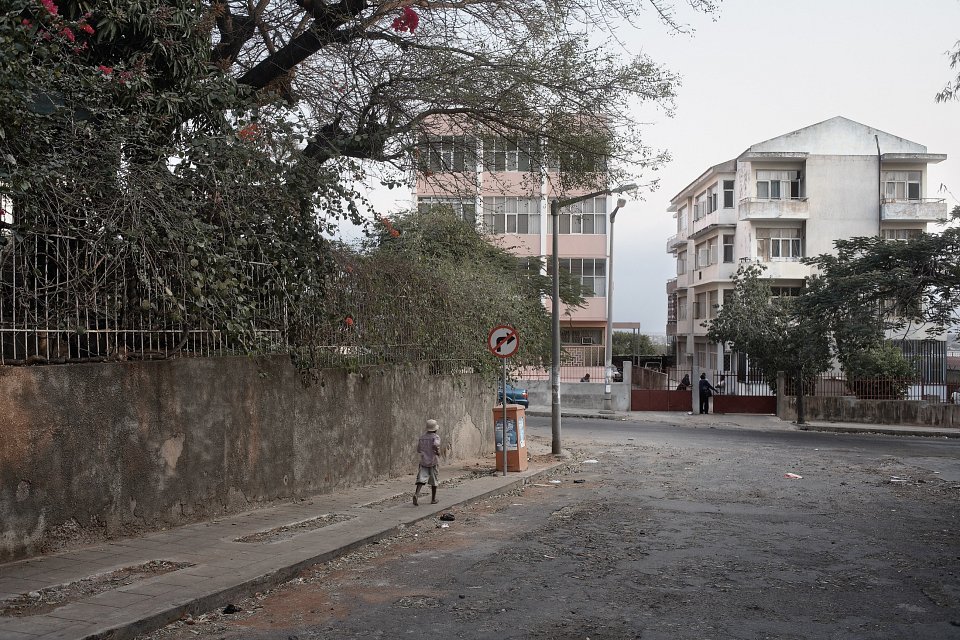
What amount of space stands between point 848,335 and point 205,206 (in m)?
22.0

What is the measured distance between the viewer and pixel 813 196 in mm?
45531

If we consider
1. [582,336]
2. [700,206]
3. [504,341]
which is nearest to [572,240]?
[582,336]

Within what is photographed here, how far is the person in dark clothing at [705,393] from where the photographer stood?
114ft

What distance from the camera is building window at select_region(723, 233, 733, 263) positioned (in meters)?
49.3

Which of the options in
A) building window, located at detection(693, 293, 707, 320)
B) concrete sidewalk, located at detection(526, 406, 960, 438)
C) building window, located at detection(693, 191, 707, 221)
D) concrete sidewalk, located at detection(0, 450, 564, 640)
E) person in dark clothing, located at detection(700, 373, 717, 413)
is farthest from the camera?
building window, located at detection(693, 293, 707, 320)

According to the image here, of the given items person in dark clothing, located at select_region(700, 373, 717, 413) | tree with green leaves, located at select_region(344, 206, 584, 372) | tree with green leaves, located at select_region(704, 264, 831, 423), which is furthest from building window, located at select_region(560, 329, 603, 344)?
tree with green leaves, located at select_region(344, 206, 584, 372)

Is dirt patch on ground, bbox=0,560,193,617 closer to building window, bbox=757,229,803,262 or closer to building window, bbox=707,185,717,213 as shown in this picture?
building window, bbox=757,229,803,262

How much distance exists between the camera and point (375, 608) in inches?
265

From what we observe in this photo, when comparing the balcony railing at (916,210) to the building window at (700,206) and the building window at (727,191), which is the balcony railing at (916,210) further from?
the building window at (700,206)

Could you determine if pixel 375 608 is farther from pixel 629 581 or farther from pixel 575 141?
pixel 575 141

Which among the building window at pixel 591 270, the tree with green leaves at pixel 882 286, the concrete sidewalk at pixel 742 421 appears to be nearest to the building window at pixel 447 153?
the tree with green leaves at pixel 882 286

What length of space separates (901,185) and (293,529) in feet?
145

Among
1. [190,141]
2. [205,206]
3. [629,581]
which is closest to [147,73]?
[190,141]

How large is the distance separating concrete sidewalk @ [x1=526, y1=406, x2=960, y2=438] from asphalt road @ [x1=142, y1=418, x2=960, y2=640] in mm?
14959
